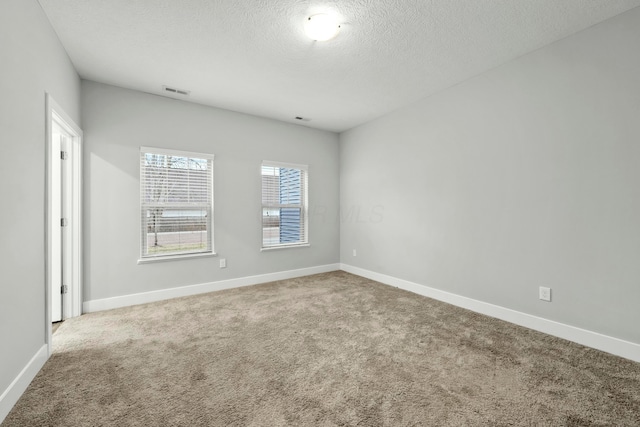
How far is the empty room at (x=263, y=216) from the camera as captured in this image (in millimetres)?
1773

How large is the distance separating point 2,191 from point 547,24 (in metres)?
4.10

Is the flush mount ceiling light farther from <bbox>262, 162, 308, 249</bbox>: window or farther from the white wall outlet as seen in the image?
the white wall outlet

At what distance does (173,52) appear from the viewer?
8.88 ft

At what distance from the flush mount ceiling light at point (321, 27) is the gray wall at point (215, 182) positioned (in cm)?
227

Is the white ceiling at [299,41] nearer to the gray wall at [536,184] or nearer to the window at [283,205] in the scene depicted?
the gray wall at [536,184]

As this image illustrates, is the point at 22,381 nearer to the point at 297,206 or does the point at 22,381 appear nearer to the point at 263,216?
the point at 263,216

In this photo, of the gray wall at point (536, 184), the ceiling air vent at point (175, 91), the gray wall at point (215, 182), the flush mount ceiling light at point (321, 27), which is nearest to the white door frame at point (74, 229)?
the gray wall at point (215, 182)

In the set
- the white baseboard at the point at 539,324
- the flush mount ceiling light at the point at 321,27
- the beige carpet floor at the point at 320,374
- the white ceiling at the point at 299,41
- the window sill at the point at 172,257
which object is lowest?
→ the beige carpet floor at the point at 320,374

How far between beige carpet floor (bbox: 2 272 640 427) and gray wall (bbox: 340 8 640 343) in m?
0.50

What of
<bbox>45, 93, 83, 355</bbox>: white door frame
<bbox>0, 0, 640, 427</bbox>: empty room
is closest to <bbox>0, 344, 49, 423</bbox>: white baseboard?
<bbox>0, 0, 640, 427</bbox>: empty room

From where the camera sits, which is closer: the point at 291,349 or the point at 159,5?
the point at 159,5

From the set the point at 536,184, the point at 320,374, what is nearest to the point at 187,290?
the point at 320,374

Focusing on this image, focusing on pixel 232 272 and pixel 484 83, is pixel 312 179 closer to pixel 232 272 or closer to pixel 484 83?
pixel 232 272

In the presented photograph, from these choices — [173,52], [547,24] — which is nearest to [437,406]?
[547,24]
